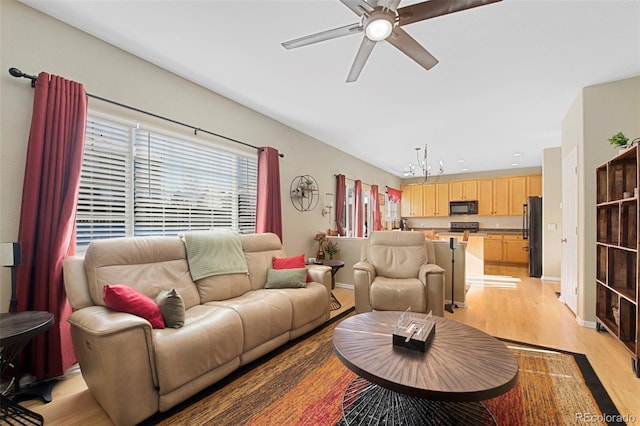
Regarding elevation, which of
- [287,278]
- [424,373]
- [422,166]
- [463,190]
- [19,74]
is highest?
[422,166]

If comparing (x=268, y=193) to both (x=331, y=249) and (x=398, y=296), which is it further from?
(x=398, y=296)

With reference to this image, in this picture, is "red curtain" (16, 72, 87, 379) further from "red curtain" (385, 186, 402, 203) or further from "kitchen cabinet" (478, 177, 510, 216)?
"kitchen cabinet" (478, 177, 510, 216)

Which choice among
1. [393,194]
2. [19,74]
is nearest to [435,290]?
[19,74]

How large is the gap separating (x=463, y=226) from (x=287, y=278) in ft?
23.4

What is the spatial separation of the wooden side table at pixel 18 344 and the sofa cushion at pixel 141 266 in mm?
358

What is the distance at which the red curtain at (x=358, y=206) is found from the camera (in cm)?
655

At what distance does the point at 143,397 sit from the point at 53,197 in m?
1.55

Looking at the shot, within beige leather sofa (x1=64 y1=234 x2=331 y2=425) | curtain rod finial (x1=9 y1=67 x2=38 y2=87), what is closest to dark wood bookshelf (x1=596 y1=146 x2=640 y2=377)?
beige leather sofa (x1=64 y1=234 x2=331 y2=425)

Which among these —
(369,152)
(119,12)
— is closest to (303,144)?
(369,152)

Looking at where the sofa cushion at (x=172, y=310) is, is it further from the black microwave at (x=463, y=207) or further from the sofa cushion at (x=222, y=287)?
the black microwave at (x=463, y=207)

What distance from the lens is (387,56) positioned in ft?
8.52

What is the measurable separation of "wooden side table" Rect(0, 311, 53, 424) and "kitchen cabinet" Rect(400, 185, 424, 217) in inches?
350

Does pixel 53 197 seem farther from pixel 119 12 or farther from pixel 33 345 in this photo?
pixel 119 12

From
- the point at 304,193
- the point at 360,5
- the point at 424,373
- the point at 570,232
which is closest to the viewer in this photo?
the point at 424,373
